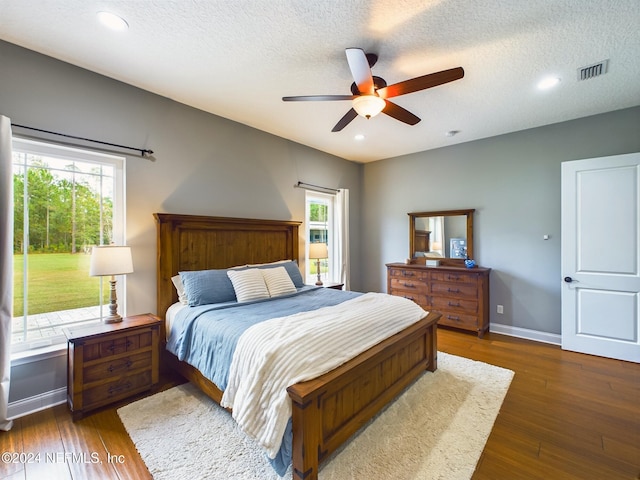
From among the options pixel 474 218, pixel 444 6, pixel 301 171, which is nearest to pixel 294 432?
pixel 444 6

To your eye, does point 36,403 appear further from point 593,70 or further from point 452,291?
point 593,70

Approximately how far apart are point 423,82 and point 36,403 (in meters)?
3.82

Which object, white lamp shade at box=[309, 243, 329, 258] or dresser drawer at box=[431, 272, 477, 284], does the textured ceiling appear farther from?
dresser drawer at box=[431, 272, 477, 284]

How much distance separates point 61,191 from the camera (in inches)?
97.6

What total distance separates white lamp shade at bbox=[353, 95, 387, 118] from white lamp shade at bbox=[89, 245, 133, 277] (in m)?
2.30

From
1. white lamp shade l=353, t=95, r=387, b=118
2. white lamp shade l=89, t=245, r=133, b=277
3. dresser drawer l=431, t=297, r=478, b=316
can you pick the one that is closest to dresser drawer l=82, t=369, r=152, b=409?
white lamp shade l=89, t=245, r=133, b=277

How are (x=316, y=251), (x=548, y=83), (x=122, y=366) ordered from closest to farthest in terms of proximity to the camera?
(x=122, y=366)
(x=548, y=83)
(x=316, y=251)

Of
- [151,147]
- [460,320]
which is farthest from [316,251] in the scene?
[151,147]

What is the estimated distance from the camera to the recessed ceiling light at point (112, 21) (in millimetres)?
1853

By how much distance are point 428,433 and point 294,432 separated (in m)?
1.05

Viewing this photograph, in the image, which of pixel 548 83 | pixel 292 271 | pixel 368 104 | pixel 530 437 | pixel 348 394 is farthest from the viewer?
pixel 292 271

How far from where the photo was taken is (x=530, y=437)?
1.95 meters


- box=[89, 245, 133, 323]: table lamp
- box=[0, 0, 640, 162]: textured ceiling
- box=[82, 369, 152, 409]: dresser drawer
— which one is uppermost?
box=[0, 0, 640, 162]: textured ceiling

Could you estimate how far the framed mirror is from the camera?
14.3 feet
